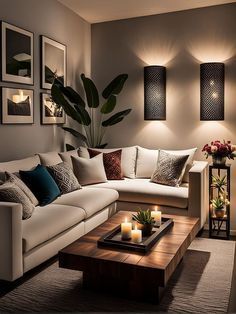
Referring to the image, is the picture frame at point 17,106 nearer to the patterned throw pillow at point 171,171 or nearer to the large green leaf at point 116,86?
the large green leaf at point 116,86

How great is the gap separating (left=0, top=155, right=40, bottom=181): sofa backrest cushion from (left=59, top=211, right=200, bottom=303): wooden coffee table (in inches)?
41.4

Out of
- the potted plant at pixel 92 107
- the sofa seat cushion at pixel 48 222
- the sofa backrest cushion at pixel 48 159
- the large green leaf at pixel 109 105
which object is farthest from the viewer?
the large green leaf at pixel 109 105

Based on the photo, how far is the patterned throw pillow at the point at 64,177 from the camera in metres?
3.62

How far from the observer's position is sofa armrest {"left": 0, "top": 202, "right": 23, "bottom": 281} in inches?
94.7

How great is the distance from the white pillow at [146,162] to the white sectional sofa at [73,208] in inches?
2.8

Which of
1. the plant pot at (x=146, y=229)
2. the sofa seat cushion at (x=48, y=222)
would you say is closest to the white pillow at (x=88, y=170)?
the sofa seat cushion at (x=48, y=222)

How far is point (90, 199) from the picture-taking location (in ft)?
11.5

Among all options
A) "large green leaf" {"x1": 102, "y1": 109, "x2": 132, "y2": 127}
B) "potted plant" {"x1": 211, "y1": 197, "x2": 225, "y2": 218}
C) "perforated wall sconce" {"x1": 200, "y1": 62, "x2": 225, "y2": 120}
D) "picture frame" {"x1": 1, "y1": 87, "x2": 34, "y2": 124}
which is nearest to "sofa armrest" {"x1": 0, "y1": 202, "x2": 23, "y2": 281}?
"picture frame" {"x1": 1, "y1": 87, "x2": 34, "y2": 124}

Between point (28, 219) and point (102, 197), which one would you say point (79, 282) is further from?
point (102, 197)

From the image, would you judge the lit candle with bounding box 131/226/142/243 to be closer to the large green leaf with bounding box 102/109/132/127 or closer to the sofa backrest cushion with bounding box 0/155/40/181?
the sofa backrest cushion with bounding box 0/155/40/181

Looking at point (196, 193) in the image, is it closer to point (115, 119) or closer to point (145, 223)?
point (145, 223)

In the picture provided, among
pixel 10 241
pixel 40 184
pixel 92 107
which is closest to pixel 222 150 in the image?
pixel 92 107

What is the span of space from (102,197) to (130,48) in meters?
2.41

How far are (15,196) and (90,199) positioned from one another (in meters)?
0.94
